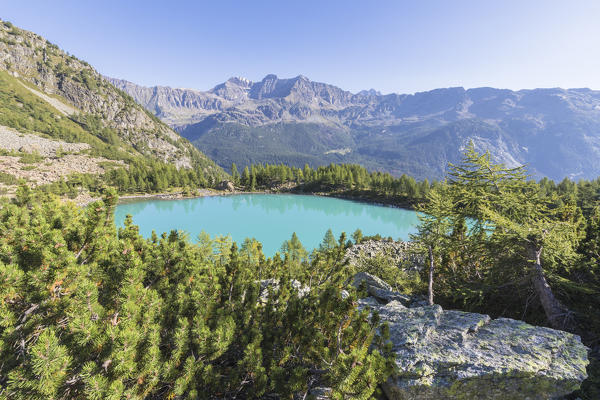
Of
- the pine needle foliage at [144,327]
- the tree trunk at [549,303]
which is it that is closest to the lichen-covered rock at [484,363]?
the pine needle foliage at [144,327]

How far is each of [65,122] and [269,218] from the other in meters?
140

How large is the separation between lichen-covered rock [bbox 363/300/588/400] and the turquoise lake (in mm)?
35431

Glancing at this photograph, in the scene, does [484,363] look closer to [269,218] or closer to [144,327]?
[144,327]

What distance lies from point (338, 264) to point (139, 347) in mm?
4486

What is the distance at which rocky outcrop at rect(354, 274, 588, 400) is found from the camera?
399 cm

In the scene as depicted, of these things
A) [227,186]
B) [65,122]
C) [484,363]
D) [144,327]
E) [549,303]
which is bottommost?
[227,186]

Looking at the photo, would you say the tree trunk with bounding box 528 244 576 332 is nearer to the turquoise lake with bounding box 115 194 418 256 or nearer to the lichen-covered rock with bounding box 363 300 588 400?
the lichen-covered rock with bounding box 363 300 588 400

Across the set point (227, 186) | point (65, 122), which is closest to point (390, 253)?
point (227, 186)

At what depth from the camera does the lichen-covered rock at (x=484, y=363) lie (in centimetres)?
399

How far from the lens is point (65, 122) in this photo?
124938 mm

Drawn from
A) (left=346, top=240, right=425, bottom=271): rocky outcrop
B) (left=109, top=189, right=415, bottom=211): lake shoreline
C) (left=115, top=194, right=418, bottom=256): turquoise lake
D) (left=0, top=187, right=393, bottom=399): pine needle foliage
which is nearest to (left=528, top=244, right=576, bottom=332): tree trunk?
(left=0, top=187, right=393, bottom=399): pine needle foliage

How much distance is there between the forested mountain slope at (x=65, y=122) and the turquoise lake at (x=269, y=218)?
37374mm

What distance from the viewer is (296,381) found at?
11.3ft

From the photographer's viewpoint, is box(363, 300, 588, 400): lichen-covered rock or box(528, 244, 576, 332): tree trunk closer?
box(363, 300, 588, 400): lichen-covered rock
